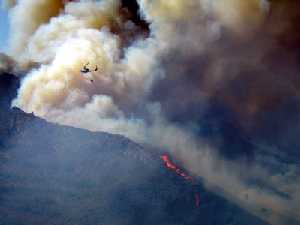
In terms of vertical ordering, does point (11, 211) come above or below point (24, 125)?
below

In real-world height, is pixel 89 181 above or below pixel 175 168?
below

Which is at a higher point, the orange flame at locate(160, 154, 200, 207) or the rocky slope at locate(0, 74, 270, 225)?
the orange flame at locate(160, 154, 200, 207)

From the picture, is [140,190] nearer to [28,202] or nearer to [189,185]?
[189,185]

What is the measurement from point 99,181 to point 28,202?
948cm

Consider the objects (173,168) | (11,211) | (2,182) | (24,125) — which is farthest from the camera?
(173,168)

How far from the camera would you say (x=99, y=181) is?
178ft

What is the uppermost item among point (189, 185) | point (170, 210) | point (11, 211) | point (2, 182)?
point (189, 185)

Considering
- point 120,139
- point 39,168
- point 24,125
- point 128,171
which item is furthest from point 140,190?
point 24,125

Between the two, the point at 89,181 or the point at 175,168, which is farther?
the point at 175,168

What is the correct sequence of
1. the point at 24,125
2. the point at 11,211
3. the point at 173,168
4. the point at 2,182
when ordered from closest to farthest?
the point at 11,211, the point at 2,182, the point at 24,125, the point at 173,168

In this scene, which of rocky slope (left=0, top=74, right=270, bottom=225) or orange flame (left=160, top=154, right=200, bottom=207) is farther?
orange flame (left=160, top=154, right=200, bottom=207)

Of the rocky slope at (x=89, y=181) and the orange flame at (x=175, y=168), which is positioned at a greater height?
the orange flame at (x=175, y=168)

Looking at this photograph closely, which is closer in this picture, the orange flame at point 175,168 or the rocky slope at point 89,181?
the rocky slope at point 89,181

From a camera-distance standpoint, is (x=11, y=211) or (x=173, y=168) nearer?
(x=11, y=211)
